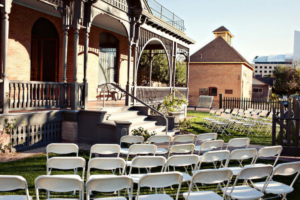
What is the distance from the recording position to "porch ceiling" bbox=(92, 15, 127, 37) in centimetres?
1252

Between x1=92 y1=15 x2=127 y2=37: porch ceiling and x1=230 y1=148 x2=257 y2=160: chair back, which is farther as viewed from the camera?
x1=92 y1=15 x2=127 y2=37: porch ceiling

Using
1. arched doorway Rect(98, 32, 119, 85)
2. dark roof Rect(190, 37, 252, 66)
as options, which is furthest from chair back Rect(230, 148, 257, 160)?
dark roof Rect(190, 37, 252, 66)

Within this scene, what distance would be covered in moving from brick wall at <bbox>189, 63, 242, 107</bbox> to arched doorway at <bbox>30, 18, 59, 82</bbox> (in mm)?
22661

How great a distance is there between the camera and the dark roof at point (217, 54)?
33031 mm

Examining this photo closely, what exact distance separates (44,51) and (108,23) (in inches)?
122

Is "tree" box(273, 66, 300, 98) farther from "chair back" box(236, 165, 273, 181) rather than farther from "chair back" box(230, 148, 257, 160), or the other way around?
"chair back" box(236, 165, 273, 181)

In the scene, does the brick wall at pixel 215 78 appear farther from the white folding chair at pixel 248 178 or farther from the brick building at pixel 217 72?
the white folding chair at pixel 248 178

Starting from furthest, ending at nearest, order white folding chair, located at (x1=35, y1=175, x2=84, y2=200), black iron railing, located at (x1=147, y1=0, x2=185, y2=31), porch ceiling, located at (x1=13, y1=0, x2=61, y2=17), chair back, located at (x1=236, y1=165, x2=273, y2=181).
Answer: black iron railing, located at (x1=147, y1=0, x2=185, y2=31) → porch ceiling, located at (x1=13, y1=0, x2=61, y2=17) → chair back, located at (x1=236, y1=165, x2=273, y2=181) → white folding chair, located at (x1=35, y1=175, x2=84, y2=200)

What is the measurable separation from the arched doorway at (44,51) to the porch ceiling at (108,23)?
193 cm

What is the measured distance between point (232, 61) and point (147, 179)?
30.7m

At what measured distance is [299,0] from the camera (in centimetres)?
5675

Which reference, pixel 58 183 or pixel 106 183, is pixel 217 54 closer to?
pixel 106 183

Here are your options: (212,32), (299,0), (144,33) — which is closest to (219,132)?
(144,33)

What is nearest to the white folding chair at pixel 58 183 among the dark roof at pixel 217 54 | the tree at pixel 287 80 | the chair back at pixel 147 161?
the chair back at pixel 147 161
